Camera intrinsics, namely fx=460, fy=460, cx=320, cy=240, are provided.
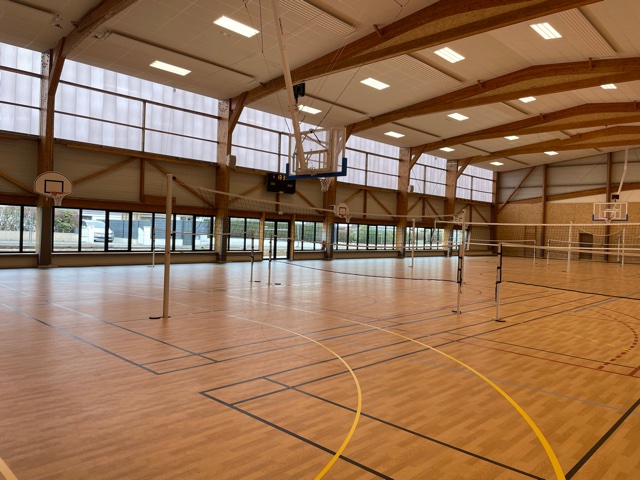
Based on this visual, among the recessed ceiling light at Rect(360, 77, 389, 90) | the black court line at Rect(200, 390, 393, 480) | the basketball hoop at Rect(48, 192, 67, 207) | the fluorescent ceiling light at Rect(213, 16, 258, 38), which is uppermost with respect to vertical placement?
the fluorescent ceiling light at Rect(213, 16, 258, 38)

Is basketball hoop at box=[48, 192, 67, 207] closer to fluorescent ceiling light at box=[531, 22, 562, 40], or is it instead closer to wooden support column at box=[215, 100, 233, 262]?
wooden support column at box=[215, 100, 233, 262]

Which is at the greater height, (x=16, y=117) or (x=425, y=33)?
(x=425, y=33)

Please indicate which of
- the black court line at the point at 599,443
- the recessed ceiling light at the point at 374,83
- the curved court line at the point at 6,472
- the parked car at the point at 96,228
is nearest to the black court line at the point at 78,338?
the curved court line at the point at 6,472

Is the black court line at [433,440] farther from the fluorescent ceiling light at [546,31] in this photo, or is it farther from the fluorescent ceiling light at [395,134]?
the fluorescent ceiling light at [395,134]

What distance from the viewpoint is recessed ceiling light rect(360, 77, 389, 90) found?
845 inches

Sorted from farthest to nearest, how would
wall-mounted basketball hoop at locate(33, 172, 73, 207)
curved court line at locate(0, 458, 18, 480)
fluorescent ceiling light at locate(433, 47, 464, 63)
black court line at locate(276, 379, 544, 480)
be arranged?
fluorescent ceiling light at locate(433, 47, 464, 63), wall-mounted basketball hoop at locate(33, 172, 73, 207), black court line at locate(276, 379, 544, 480), curved court line at locate(0, 458, 18, 480)

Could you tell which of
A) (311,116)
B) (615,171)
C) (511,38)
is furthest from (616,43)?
(615,171)

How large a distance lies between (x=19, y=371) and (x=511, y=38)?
725 inches

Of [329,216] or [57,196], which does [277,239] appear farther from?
[57,196]

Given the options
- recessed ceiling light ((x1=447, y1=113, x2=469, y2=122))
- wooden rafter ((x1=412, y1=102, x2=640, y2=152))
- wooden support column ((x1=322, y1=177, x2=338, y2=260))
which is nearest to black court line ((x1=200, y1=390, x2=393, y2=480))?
wooden support column ((x1=322, y1=177, x2=338, y2=260))

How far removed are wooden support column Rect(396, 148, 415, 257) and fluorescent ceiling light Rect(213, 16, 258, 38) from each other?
20.2 metres

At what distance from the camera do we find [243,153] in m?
26.0

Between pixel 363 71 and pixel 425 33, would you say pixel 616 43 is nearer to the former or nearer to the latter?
pixel 425 33

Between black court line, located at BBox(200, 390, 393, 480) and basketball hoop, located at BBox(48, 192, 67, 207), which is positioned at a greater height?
basketball hoop, located at BBox(48, 192, 67, 207)
